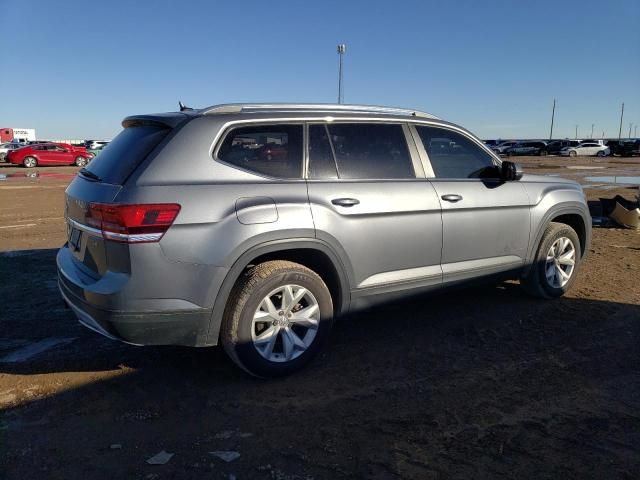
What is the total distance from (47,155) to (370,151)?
32.6 meters

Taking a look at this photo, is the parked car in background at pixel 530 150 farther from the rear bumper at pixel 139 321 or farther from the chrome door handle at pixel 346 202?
the rear bumper at pixel 139 321

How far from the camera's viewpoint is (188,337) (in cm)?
336

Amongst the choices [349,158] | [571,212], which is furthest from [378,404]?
[571,212]

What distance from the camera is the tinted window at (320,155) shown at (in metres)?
3.84

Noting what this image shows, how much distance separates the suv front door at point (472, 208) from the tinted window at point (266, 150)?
1.22 metres

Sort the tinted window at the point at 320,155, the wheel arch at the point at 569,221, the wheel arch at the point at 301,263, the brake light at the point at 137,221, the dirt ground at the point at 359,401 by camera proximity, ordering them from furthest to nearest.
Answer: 1. the wheel arch at the point at 569,221
2. the tinted window at the point at 320,155
3. the wheel arch at the point at 301,263
4. the brake light at the point at 137,221
5. the dirt ground at the point at 359,401

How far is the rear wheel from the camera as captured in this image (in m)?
31.1

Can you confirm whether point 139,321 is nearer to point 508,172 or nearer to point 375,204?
point 375,204

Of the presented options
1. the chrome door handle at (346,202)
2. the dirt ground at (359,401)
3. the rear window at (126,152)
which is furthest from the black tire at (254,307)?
the rear window at (126,152)

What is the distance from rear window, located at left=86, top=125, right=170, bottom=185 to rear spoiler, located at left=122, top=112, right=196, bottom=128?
3 cm

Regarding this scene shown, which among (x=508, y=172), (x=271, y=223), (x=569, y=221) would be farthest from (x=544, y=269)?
(x=271, y=223)

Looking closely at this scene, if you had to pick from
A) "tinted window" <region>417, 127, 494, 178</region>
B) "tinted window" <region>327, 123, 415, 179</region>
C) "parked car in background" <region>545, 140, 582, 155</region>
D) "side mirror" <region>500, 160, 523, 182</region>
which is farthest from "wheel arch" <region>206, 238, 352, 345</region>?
"parked car in background" <region>545, 140, 582, 155</region>

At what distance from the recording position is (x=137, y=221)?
310 centimetres

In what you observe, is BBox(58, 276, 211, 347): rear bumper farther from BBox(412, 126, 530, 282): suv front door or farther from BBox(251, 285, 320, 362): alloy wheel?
BBox(412, 126, 530, 282): suv front door
